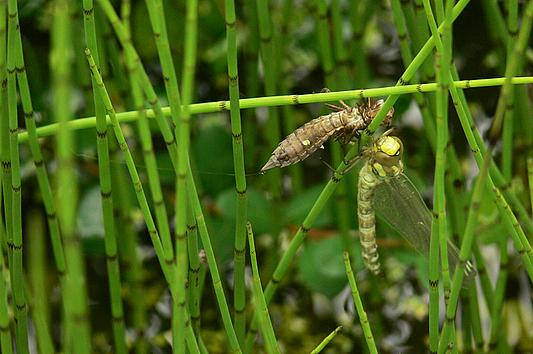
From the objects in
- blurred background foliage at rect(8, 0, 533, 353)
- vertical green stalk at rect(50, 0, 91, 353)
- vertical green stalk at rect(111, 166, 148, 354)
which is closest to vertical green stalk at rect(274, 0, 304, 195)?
blurred background foliage at rect(8, 0, 533, 353)

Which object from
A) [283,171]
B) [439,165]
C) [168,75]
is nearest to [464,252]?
[439,165]

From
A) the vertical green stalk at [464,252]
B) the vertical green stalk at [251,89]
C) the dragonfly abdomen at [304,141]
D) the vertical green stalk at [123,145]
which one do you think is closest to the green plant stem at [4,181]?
the vertical green stalk at [123,145]

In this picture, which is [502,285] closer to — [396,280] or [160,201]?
[396,280]

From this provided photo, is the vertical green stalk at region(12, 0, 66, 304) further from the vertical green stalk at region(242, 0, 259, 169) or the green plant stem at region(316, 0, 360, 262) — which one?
the vertical green stalk at region(242, 0, 259, 169)

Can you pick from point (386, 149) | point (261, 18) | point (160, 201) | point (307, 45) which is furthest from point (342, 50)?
point (160, 201)

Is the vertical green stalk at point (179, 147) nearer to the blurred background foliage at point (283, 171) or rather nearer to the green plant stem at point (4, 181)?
the green plant stem at point (4, 181)

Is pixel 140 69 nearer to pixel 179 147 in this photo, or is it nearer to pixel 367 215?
pixel 179 147

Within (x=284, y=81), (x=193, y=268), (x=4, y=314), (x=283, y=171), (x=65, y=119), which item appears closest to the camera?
(x=65, y=119)
